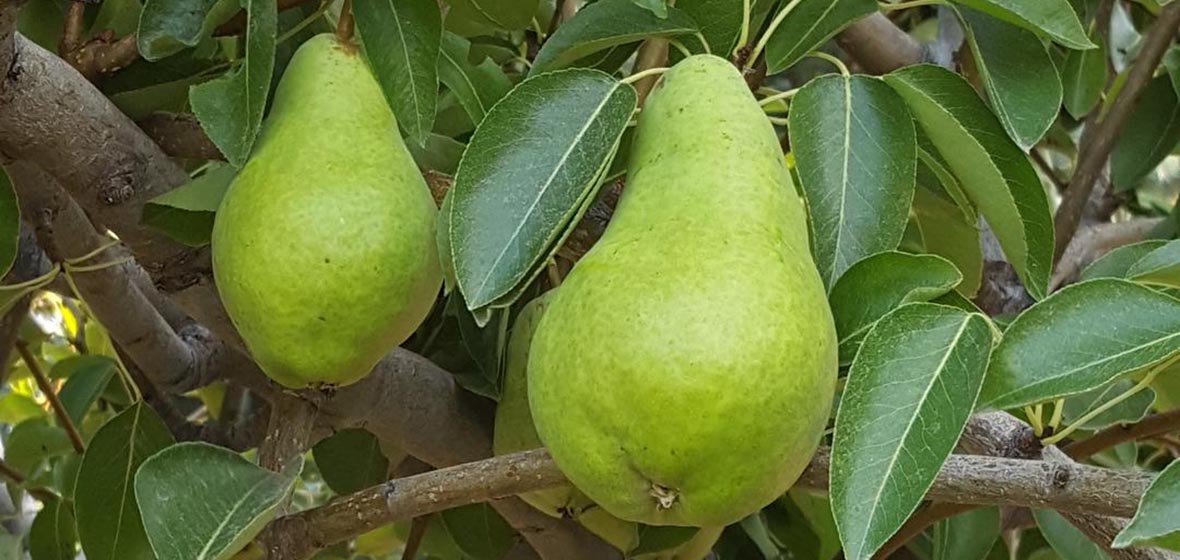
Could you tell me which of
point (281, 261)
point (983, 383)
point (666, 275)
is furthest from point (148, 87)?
point (983, 383)

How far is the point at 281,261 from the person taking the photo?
0.61m

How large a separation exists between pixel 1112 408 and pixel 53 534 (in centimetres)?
87

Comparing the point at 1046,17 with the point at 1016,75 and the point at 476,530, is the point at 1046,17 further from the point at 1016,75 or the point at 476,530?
the point at 476,530

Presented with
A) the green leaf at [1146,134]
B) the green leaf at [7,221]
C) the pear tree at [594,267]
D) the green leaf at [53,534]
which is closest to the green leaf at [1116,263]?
the pear tree at [594,267]

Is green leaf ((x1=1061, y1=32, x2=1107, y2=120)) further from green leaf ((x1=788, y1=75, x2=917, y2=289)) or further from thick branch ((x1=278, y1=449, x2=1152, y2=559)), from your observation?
thick branch ((x1=278, y1=449, x2=1152, y2=559))

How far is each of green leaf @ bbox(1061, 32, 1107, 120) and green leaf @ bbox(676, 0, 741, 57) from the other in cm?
61

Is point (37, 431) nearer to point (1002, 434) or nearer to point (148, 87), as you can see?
point (148, 87)

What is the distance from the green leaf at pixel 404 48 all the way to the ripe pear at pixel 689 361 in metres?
0.17

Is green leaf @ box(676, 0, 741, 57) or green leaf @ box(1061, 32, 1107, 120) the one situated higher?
green leaf @ box(676, 0, 741, 57)

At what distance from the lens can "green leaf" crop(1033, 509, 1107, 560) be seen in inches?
37.8

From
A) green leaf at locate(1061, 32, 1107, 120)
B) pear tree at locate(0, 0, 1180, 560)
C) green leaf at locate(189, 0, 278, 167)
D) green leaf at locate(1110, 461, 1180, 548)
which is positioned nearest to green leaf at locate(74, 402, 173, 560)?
pear tree at locate(0, 0, 1180, 560)

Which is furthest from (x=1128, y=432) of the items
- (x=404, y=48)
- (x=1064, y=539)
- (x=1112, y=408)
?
(x=404, y=48)

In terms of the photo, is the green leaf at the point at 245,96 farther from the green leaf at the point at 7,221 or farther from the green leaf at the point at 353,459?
the green leaf at the point at 353,459

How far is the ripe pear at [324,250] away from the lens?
0.61 m
